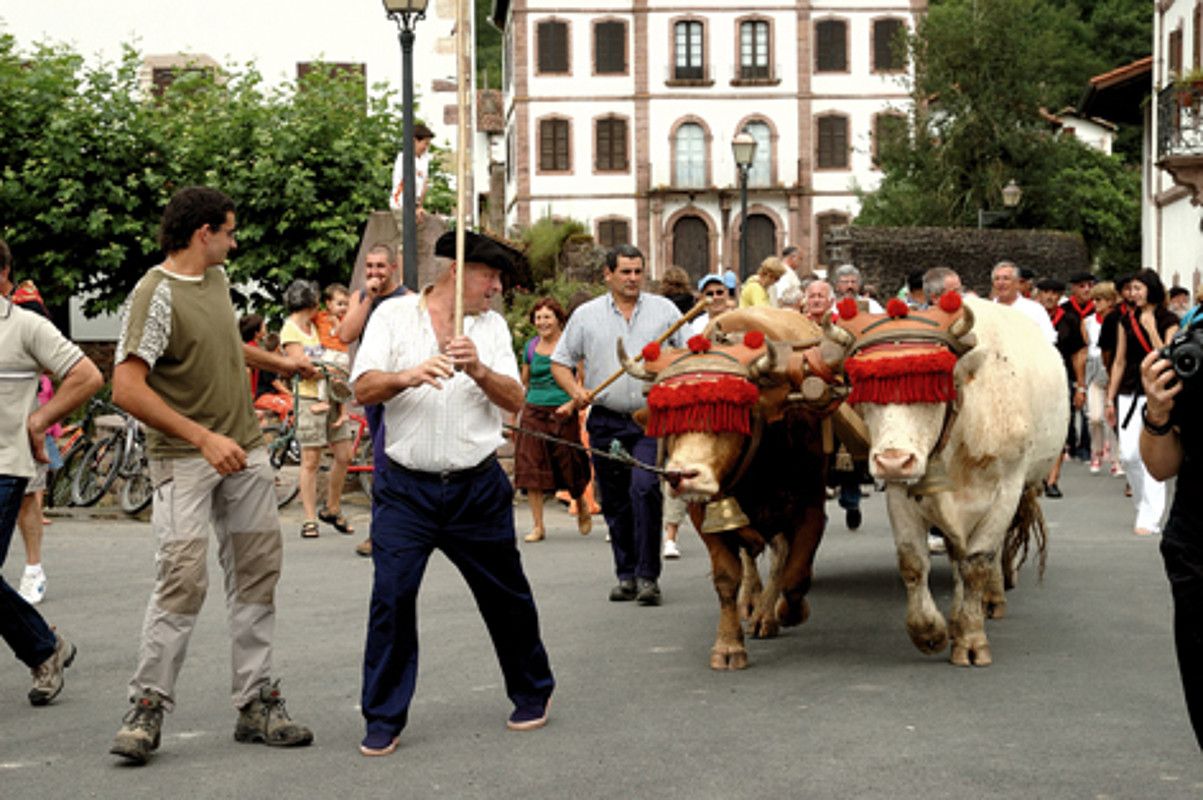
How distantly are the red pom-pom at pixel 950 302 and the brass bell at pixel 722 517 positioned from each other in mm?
1397

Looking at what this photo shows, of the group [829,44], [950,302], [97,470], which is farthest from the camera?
[829,44]

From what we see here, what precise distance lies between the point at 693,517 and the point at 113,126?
A: 20.9m

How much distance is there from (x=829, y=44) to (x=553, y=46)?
10.7 metres

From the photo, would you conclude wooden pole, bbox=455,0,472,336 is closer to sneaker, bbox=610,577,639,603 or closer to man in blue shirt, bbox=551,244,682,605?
man in blue shirt, bbox=551,244,682,605

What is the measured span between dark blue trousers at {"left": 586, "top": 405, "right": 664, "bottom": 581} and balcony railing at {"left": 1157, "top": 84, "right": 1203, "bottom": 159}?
76.9 ft

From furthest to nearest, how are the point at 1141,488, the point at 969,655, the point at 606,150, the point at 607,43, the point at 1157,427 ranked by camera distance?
the point at 606,150
the point at 607,43
the point at 1141,488
the point at 969,655
the point at 1157,427

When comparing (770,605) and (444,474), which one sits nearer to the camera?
(444,474)

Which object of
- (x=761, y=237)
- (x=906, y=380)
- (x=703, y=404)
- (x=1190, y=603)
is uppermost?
(x=761, y=237)

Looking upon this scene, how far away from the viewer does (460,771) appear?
6.88 meters

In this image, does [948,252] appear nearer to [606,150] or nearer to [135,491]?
[135,491]

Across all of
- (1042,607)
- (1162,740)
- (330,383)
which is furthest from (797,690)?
(330,383)

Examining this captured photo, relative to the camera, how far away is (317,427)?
14.8 m

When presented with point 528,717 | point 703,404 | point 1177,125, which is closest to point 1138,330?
point 703,404

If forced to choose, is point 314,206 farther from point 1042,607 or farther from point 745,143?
point 1042,607
